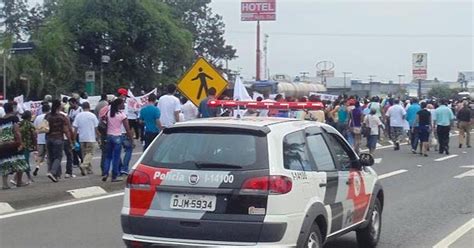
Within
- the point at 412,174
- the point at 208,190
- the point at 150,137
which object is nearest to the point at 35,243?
the point at 208,190

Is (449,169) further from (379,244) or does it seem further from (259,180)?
(259,180)

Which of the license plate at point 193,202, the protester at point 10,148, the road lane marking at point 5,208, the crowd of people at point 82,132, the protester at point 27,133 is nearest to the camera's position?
the license plate at point 193,202

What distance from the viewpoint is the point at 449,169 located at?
22.5 m

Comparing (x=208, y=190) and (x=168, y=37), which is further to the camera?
(x=168, y=37)

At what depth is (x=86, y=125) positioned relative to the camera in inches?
723

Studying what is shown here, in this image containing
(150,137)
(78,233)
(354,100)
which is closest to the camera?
(78,233)

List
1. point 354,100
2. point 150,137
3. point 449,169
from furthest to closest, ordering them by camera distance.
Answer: point 354,100
point 449,169
point 150,137

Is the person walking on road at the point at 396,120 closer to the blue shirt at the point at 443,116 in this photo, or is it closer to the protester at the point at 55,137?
the blue shirt at the point at 443,116

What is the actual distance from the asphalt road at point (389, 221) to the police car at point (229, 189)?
2584mm

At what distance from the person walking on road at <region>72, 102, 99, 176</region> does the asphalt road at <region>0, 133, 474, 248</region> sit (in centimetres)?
338

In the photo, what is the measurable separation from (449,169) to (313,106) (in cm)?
1157

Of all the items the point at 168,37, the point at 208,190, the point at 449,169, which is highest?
the point at 168,37

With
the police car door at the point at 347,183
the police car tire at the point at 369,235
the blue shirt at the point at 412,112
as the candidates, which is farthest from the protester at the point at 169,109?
the blue shirt at the point at 412,112

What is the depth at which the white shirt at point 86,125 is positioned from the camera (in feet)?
60.1
